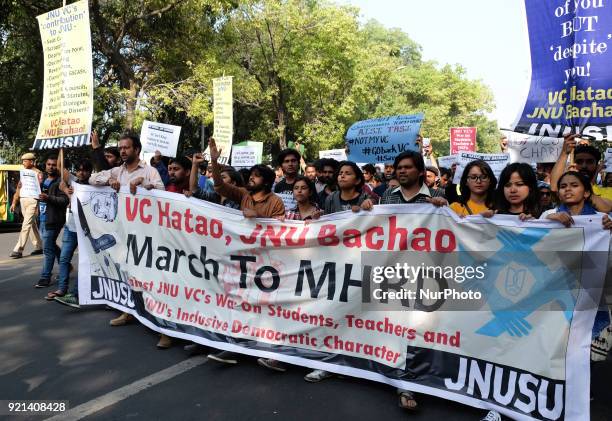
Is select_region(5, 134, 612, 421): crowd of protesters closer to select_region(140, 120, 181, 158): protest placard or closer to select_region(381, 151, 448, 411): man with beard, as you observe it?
select_region(381, 151, 448, 411): man with beard

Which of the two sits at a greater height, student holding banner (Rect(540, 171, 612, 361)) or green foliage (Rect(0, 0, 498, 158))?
green foliage (Rect(0, 0, 498, 158))

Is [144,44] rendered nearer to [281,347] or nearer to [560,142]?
[560,142]

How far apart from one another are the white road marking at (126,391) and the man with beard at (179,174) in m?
2.11

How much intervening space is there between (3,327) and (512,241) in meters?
4.62

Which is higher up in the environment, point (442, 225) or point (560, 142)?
point (560, 142)

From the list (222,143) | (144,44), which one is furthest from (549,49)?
(144,44)

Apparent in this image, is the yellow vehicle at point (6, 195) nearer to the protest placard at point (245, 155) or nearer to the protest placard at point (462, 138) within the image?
the protest placard at point (245, 155)

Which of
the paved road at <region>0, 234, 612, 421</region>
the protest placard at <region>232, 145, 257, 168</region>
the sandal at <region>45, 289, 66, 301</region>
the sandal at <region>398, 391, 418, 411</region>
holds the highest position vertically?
the protest placard at <region>232, 145, 257, 168</region>

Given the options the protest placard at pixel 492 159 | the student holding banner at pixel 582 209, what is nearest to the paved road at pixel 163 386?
the student holding banner at pixel 582 209

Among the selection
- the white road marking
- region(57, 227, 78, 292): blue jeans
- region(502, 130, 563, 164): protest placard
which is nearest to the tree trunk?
region(502, 130, 563, 164): protest placard

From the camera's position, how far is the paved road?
3.24 m

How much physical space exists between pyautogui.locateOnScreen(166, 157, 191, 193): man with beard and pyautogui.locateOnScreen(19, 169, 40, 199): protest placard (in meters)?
4.32

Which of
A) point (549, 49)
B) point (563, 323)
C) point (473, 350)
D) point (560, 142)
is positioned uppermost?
point (549, 49)

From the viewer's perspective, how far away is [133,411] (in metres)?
3.25
